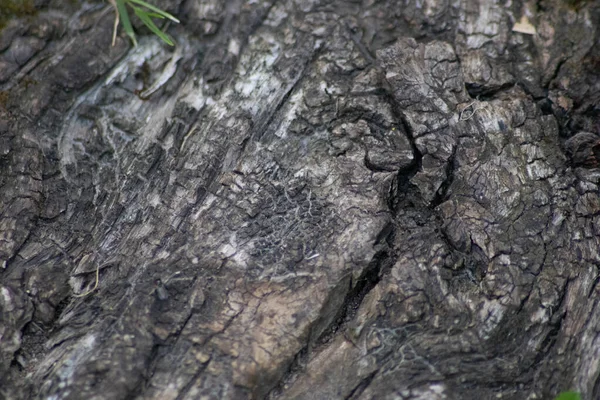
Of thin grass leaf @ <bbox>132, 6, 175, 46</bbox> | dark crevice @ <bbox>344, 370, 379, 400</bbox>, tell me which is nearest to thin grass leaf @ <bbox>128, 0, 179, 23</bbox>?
Result: thin grass leaf @ <bbox>132, 6, 175, 46</bbox>

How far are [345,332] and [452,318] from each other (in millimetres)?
375

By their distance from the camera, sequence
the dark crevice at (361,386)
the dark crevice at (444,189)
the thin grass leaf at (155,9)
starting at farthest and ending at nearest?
the thin grass leaf at (155,9) → the dark crevice at (444,189) → the dark crevice at (361,386)

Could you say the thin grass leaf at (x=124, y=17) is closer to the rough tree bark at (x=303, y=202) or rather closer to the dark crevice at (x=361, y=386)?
the rough tree bark at (x=303, y=202)

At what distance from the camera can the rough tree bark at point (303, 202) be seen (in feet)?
6.32

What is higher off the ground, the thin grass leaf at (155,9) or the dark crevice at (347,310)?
the thin grass leaf at (155,9)

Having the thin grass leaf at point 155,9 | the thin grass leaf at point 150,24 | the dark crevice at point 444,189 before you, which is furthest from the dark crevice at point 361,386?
the thin grass leaf at point 155,9

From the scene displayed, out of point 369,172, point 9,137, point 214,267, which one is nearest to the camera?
point 214,267

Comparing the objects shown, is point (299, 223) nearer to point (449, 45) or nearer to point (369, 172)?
point (369, 172)

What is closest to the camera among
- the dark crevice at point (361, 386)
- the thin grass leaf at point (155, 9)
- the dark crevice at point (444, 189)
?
the dark crevice at point (361, 386)

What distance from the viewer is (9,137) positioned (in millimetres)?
2383

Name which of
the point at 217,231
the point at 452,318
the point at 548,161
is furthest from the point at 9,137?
the point at 548,161

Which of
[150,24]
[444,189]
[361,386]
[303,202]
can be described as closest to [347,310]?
[361,386]

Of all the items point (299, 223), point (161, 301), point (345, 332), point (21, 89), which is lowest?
point (345, 332)

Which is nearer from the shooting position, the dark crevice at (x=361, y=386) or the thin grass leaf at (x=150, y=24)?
the dark crevice at (x=361, y=386)
